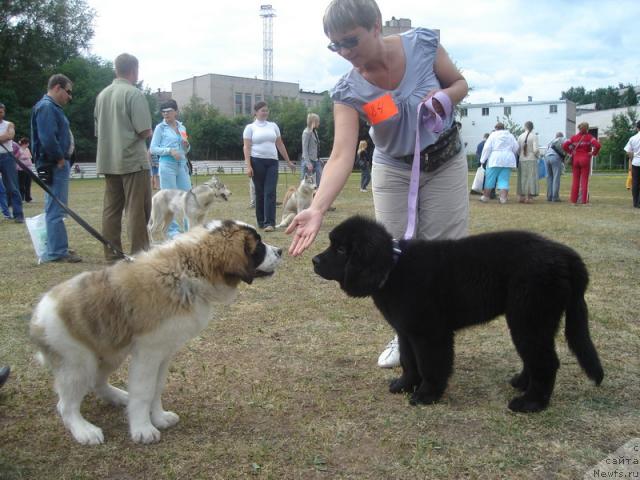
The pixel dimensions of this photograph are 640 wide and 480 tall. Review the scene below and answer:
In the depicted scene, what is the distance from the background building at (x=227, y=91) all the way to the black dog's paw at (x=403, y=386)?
100m

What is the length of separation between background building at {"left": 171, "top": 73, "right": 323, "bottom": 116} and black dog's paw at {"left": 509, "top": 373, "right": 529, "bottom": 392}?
100 m

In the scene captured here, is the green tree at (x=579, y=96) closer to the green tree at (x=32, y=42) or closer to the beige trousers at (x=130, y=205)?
the green tree at (x=32, y=42)

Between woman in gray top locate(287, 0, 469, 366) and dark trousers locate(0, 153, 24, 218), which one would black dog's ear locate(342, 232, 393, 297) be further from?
dark trousers locate(0, 153, 24, 218)

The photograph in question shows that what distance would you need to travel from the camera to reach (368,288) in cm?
308

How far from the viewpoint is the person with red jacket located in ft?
49.1

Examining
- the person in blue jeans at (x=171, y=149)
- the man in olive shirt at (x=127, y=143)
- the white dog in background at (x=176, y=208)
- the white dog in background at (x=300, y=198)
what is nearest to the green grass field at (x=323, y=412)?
the man in olive shirt at (x=127, y=143)

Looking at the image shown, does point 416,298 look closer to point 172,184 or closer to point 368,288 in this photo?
point 368,288

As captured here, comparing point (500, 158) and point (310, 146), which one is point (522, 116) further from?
point (310, 146)

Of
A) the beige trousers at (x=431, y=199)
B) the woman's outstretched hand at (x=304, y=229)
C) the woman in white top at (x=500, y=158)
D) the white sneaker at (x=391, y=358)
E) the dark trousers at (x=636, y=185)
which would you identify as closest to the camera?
the woman's outstretched hand at (x=304, y=229)

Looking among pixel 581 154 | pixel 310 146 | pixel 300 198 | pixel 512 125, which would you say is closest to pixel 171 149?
pixel 300 198

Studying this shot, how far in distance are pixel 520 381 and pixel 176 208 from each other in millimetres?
7223


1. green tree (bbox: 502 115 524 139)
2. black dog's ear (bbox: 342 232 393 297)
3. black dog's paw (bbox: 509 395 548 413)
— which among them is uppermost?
green tree (bbox: 502 115 524 139)

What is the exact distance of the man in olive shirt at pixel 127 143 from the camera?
6.76m

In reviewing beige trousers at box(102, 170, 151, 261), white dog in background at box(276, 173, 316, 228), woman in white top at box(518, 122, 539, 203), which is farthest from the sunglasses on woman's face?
woman in white top at box(518, 122, 539, 203)
